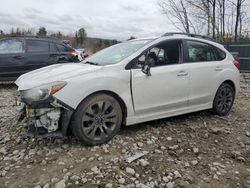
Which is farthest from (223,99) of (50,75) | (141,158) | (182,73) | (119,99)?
(50,75)

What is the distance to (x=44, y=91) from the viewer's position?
3559 mm

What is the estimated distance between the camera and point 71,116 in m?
3.62

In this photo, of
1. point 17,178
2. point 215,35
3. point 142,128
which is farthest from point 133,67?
point 215,35

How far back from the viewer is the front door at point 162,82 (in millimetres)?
4164

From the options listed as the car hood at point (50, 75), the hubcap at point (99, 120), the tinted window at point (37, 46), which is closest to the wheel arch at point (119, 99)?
the hubcap at point (99, 120)

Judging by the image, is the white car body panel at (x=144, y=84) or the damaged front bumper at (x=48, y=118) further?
the white car body panel at (x=144, y=84)

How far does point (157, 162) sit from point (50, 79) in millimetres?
1752

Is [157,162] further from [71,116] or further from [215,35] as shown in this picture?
[215,35]

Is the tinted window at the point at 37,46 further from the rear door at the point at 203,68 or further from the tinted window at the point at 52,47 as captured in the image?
the rear door at the point at 203,68

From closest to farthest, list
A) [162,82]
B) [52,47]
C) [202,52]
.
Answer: [162,82], [202,52], [52,47]

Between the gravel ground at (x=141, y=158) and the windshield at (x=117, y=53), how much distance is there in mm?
1143

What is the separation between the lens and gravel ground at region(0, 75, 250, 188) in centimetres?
309

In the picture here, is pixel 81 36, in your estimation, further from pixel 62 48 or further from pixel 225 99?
pixel 225 99

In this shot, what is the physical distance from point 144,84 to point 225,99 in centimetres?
213
